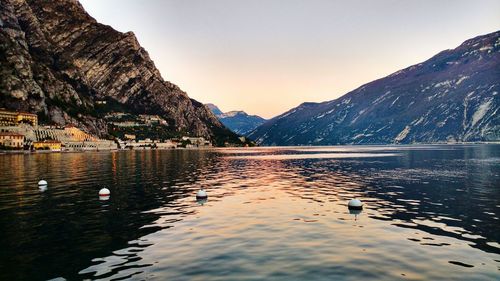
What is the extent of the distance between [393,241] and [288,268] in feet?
37.7

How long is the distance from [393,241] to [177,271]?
58.4 ft

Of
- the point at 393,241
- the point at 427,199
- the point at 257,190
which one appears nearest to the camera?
the point at 393,241

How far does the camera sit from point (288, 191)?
61.8m

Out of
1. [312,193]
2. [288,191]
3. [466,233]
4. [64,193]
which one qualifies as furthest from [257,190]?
[466,233]

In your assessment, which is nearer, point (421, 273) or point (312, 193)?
point (421, 273)

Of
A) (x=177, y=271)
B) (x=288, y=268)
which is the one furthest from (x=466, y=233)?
(x=177, y=271)

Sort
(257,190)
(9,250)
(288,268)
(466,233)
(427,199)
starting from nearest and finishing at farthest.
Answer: (288,268) → (9,250) → (466,233) → (427,199) → (257,190)

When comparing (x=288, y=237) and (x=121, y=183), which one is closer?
(x=288, y=237)

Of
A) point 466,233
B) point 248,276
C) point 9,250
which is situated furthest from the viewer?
point 466,233

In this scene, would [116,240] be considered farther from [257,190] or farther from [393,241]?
[257,190]

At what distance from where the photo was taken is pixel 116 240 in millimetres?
30359

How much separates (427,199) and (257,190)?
26.7m

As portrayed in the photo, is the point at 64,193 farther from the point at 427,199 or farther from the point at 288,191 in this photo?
the point at 427,199

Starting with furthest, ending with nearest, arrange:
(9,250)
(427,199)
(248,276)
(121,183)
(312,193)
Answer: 1. (121,183)
2. (312,193)
3. (427,199)
4. (9,250)
5. (248,276)
